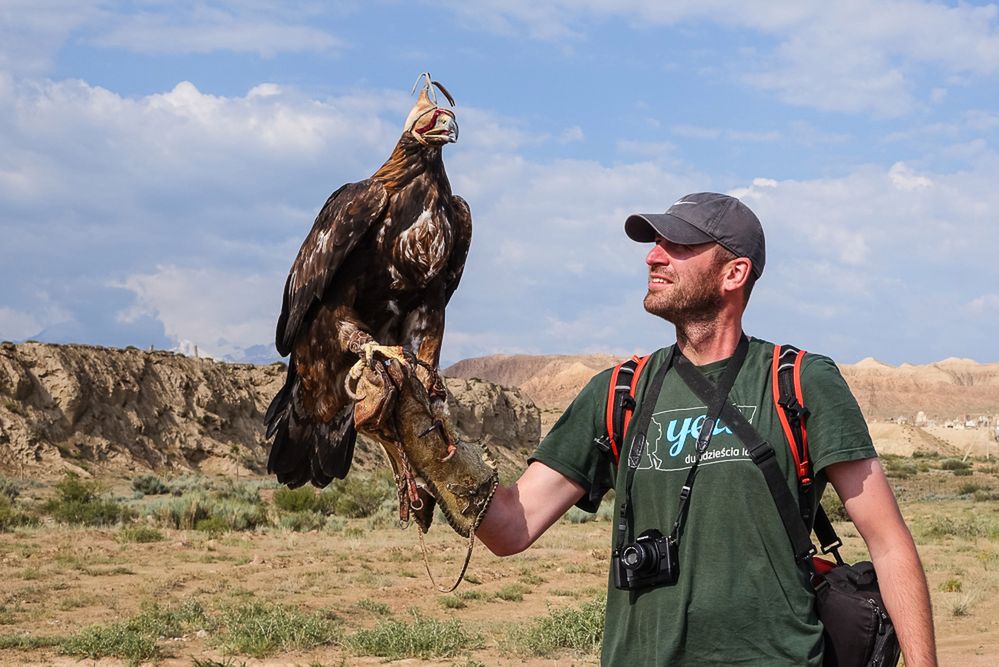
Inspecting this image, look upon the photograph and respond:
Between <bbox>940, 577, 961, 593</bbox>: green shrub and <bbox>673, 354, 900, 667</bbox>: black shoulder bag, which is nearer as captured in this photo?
<bbox>673, 354, 900, 667</bbox>: black shoulder bag

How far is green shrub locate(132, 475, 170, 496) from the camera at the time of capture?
79.4ft

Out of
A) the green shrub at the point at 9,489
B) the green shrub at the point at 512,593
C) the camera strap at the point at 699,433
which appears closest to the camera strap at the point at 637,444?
the camera strap at the point at 699,433

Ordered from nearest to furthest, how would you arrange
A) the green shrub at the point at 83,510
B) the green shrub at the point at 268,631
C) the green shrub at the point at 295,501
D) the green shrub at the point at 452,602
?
the green shrub at the point at 268,631
the green shrub at the point at 452,602
the green shrub at the point at 83,510
the green shrub at the point at 295,501

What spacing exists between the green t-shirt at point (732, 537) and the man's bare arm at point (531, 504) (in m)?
0.33

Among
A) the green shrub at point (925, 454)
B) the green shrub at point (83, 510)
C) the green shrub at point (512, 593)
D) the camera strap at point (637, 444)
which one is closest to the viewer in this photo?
the camera strap at point (637, 444)

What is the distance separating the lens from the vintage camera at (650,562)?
96.2 inches

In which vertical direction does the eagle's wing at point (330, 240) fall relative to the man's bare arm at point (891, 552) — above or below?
above

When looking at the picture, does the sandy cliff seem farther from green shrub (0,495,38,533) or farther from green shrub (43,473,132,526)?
green shrub (0,495,38,533)

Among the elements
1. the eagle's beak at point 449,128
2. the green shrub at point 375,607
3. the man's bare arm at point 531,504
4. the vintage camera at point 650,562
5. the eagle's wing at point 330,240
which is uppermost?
the eagle's beak at point 449,128

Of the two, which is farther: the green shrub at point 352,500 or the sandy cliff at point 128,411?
the sandy cliff at point 128,411

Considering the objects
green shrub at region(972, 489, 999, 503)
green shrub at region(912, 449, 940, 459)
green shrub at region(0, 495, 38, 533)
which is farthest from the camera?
green shrub at region(912, 449, 940, 459)

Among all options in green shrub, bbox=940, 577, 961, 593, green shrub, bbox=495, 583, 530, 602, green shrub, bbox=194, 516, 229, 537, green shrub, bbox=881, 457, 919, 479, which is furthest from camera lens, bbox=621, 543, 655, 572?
green shrub, bbox=881, 457, 919, 479

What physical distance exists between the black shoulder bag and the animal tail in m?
1.97

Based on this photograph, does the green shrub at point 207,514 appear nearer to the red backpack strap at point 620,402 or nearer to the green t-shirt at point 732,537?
the red backpack strap at point 620,402
